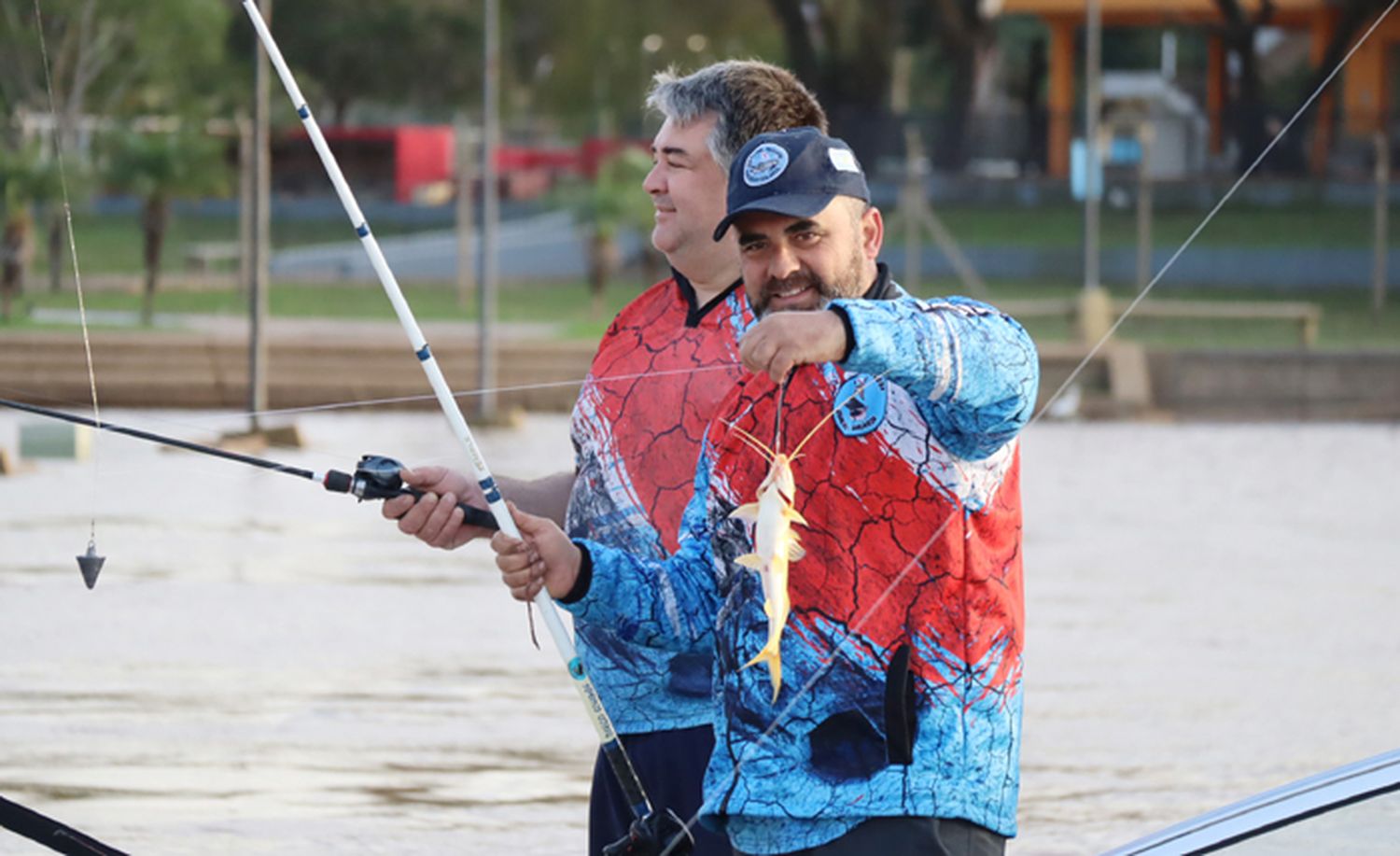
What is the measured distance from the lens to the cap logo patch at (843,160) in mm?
3295

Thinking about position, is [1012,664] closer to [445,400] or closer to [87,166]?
[445,400]

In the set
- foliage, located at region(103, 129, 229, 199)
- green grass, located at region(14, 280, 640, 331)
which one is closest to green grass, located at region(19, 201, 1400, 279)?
green grass, located at region(14, 280, 640, 331)

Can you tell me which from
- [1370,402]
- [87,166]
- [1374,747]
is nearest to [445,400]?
[1374,747]

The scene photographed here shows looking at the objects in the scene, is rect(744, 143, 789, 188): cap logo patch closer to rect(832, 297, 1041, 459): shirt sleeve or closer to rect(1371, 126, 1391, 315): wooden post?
rect(832, 297, 1041, 459): shirt sleeve

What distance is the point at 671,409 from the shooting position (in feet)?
13.7

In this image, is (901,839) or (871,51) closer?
(901,839)

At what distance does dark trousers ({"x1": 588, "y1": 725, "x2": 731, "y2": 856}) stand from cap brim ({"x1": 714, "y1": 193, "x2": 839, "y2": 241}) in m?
1.25

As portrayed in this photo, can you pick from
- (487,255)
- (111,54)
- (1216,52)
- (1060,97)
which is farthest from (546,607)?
(1216,52)

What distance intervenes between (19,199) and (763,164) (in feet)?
93.8

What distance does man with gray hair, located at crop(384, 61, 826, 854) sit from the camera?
4.10 metres

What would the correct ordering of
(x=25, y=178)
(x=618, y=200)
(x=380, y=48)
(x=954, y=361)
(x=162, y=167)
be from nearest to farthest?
1. (x=954, y=361)
2. (x=25, y=178)
3. (x=162, y=167)
4. (x=618, y=200)
5. (x=380, y=48)

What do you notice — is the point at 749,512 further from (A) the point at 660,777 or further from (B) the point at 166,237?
(B) the point at 166,237

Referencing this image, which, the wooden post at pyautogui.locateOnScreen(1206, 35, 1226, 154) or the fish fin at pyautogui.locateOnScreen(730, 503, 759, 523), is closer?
the fish fin at pyautogui.locateOnScreen(730, 503, 759, 523)

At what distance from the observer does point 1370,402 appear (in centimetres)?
2642
